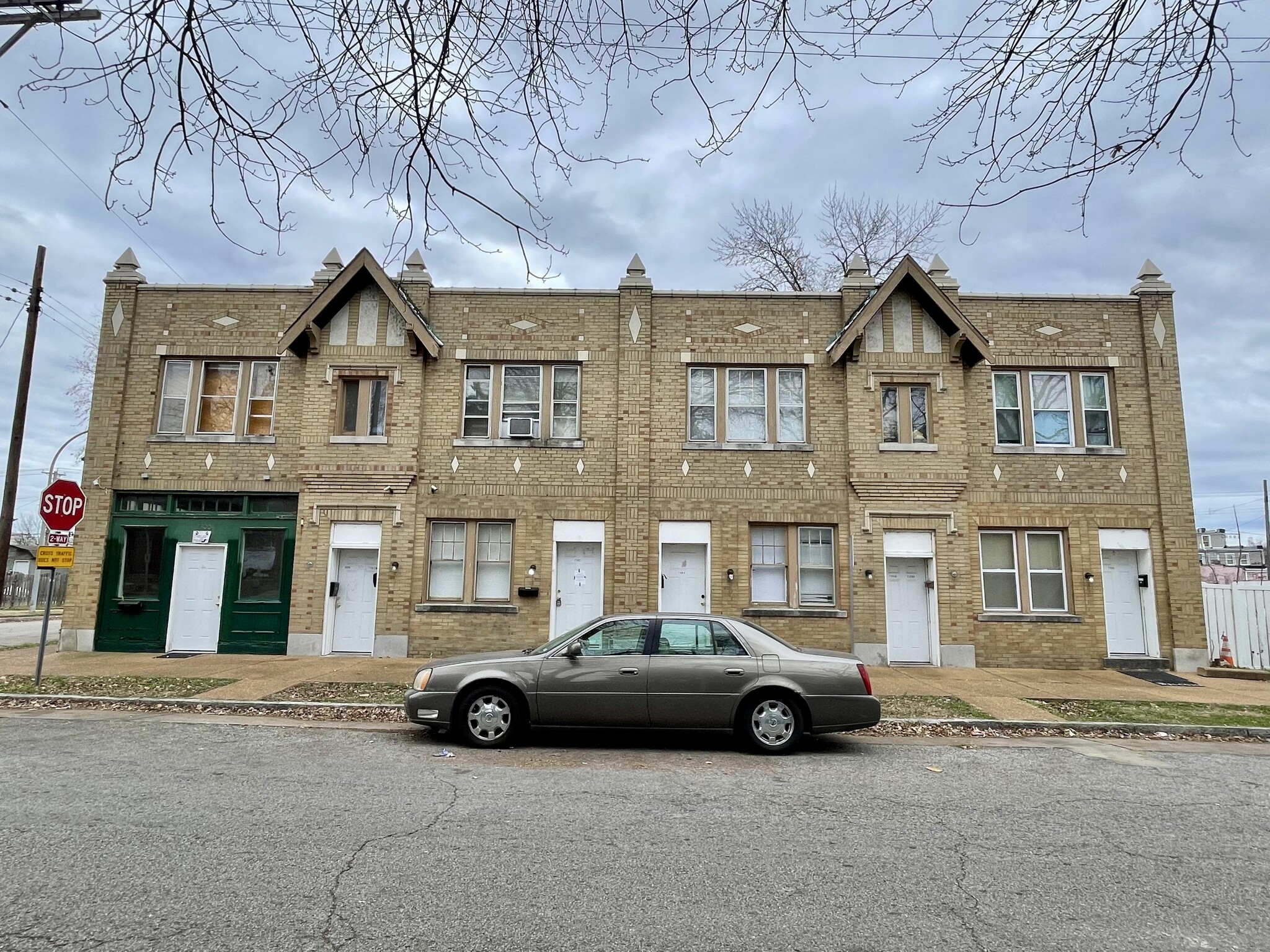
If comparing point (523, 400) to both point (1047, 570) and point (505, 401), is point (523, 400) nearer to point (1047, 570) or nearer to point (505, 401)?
point (505, 401)

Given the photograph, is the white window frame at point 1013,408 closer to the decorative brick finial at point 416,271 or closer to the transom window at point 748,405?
the transom window at point 748,405

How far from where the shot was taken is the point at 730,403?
15.7m

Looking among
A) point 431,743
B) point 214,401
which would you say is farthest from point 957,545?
point 214,401

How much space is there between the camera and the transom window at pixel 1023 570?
15086 millimetres

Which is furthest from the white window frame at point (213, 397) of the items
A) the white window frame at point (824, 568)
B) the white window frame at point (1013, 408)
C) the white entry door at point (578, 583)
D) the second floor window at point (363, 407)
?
the white window frame at point (1013, 408)

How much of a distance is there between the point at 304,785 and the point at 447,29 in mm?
5720

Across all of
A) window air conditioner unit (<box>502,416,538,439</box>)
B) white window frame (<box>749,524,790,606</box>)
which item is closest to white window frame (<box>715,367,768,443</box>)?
white window frame (<box>749,524,790,606</box>)

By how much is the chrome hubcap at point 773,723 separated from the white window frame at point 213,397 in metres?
12.8

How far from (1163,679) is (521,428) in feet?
42.2

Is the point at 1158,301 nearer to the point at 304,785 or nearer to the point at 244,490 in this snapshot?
the point at 304,785

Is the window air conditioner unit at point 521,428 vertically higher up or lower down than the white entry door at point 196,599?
higher up

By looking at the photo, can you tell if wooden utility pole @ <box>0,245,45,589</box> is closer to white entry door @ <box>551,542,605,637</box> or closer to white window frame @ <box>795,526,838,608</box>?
white entry door @ <box>551,542,605,637</box>

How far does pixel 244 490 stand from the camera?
50.7 feet

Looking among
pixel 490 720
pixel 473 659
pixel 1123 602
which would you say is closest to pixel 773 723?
pixel 490 720
